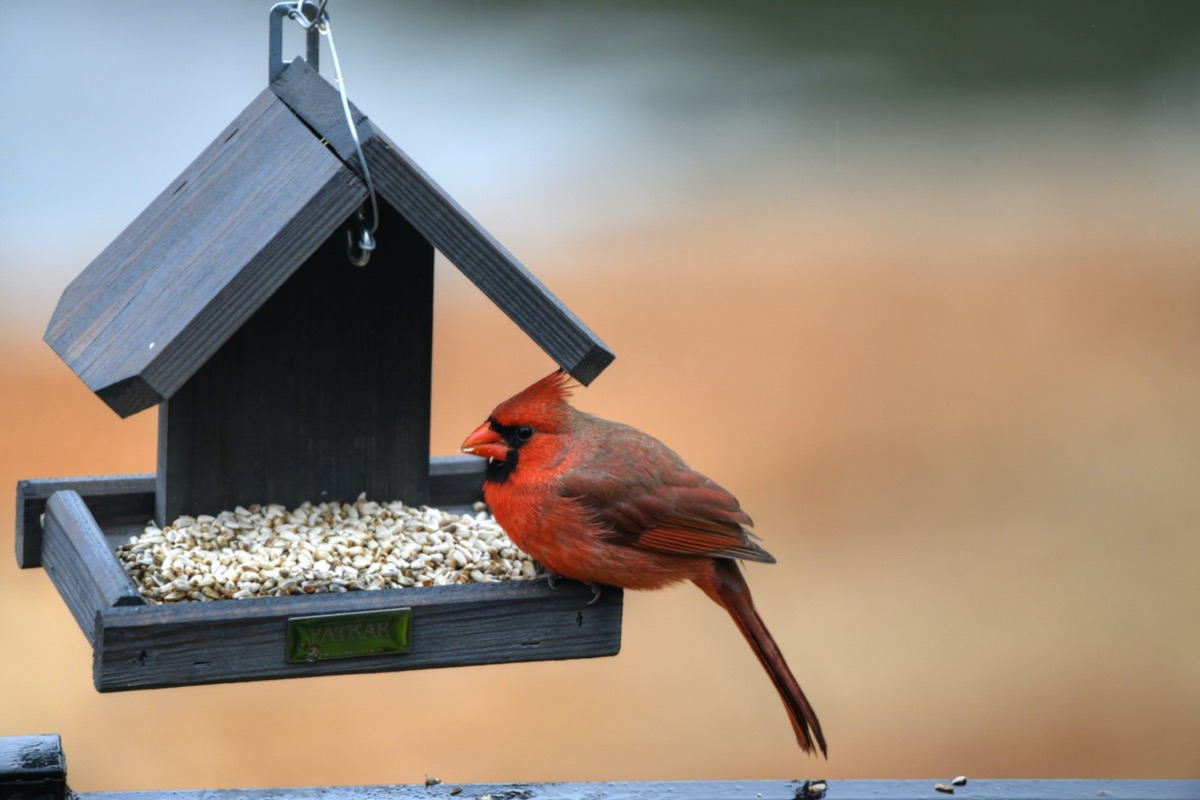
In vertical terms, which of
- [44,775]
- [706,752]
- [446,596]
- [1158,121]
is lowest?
[706,752]

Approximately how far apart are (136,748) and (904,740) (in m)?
2.40

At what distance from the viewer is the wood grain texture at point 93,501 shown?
113 inches

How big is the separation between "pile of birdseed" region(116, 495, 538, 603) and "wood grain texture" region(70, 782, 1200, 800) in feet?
1.11

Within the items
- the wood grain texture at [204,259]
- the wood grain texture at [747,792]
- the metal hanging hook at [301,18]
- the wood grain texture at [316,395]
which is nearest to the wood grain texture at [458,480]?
the wood grain texture at [316,395]

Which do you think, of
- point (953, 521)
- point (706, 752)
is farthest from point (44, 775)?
point (953, 521)

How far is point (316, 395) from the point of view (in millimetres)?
2873

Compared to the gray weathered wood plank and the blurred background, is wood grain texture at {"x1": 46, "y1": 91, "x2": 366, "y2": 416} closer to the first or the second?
the gray weathered wood plank

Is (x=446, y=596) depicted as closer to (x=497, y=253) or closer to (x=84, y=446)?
(x=497, y=253)

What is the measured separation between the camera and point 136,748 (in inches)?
189

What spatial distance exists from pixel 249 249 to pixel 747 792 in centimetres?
115

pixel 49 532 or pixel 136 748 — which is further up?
pixel 49 532

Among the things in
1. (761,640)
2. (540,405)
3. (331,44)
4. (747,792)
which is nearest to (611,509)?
(540,405)

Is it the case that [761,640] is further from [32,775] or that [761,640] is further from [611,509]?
[32,775]

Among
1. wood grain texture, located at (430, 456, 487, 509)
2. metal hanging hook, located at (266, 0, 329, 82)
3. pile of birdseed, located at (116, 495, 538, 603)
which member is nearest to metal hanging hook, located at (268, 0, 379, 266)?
metal hanging hook, located at (266, 0, 329, 82)
